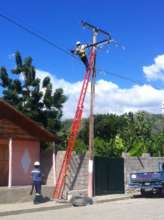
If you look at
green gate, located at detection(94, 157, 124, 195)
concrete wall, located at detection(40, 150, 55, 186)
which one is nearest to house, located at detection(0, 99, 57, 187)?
concrete wall, located at detection(40, 150, 55, 186)

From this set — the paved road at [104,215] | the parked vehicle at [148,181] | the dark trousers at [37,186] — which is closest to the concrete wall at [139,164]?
the parked vehicle at [148,181]

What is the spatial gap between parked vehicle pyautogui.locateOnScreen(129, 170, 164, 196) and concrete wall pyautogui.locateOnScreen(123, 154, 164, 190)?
7.07 feet

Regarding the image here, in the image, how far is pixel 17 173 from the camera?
931 inches

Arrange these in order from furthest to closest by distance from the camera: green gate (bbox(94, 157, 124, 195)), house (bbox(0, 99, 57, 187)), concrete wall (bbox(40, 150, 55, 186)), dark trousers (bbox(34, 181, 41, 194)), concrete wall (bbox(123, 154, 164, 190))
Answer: concrete wall (bbox(123, 154, 164, 190)) → green gate (bbox(94, 157, 124, 195)) → concrete wall (bbox(40, 150, 55, 186)) → house (bbox(0, 99, 57, 187)) → dark trousers (bbox(34, 181, 41, 194))

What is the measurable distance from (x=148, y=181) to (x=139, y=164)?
4688 mm

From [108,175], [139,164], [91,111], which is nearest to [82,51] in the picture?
[91,111]

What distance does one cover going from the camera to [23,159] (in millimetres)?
24016

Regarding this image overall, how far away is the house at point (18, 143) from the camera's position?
73.8ft

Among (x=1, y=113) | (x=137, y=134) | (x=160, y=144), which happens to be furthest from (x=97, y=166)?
(x=137, y=134)

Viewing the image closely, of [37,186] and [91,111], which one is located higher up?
[91,111]

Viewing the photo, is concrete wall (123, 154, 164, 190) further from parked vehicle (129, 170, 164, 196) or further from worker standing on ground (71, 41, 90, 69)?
worker standing on ground (71, 41, 90, 69)

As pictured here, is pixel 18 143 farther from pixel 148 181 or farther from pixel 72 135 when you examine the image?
A: pixel 148 181

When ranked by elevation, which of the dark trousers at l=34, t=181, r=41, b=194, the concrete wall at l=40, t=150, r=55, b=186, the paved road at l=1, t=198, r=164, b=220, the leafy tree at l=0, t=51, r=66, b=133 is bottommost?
the paved road at l=1, t=198, r=164, b=220

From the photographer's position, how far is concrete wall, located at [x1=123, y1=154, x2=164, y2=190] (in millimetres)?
29284
